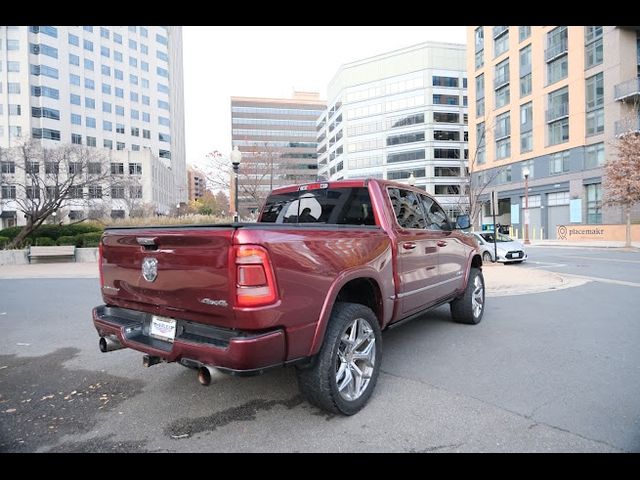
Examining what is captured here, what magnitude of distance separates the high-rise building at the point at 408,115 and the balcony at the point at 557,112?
26917 millimetres

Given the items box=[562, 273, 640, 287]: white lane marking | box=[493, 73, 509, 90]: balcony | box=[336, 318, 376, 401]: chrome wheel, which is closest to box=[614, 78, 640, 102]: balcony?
box=[493, 73, 509, 90]: balcony

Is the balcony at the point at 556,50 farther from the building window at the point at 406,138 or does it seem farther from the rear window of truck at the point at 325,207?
the rear window of truck at the point at 325,207

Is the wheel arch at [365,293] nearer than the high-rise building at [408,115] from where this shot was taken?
Yes

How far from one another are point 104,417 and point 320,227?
7.61 ft

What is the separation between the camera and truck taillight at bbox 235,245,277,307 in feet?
8.13

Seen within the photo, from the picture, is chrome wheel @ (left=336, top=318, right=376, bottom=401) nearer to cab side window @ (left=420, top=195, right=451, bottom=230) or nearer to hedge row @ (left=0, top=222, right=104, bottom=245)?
cab side window @ (left=420, top=195, right=451, bottom=230)

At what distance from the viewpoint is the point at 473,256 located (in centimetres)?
594

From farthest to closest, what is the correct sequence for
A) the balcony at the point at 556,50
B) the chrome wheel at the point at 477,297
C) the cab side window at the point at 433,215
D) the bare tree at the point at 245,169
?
the balcony at the point at 556,50
the bare tree at the point at 245,169
the chrome wheel at the point at 477,297
the cab side window at the point at 433,215

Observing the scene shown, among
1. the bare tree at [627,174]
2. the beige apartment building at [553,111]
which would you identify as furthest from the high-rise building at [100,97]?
the bare tree at [627,174]

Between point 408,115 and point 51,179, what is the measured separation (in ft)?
199

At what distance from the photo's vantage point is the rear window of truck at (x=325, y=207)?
4.26m

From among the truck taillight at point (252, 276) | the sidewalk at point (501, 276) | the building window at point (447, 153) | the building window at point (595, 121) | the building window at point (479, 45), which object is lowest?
the sidewalk at point (501, 276)

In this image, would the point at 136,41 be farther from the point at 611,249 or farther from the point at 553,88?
the point at 611,249

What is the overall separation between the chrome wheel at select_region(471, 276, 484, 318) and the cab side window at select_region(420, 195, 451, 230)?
1222 millimetres
